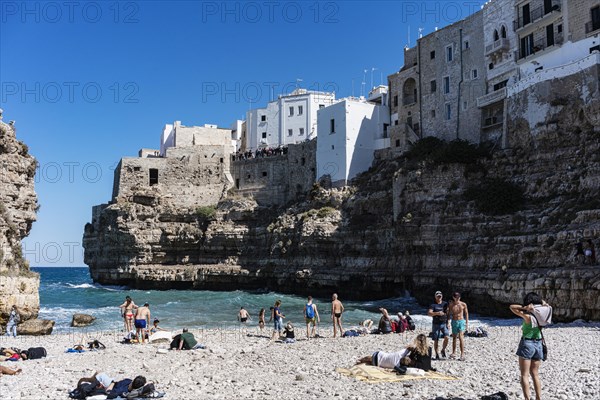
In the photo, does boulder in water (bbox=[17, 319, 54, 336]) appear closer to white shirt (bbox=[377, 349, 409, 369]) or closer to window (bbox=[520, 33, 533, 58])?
white shirt (bbox=[377, 349, 409, 369])

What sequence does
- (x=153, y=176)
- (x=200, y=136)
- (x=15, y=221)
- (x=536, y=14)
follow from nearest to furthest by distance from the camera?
1. (x=15, y=221)
2. (x=536, y=14)
3. (x=153, y=176)
4. (x=200, y=136)

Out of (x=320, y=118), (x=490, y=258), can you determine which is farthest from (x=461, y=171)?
(x=320, y=118)

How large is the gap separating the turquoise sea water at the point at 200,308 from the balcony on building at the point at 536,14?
743 inches

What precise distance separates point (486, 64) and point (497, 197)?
13.0m

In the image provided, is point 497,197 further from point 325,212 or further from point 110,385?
point 110,385

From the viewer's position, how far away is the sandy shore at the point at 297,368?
11.2 metres

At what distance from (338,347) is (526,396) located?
353 inches

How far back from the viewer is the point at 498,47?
40.2 m

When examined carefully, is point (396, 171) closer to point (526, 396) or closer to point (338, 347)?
point (338, 347)

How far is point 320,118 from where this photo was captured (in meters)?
52.6

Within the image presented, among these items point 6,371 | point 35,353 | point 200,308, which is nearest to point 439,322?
point 6,371

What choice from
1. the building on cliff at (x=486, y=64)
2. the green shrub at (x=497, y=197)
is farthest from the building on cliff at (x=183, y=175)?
the green shrub at (x=497, y=197)

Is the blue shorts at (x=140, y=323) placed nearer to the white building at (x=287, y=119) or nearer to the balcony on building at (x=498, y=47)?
the balcony on building at (x=498, y=47)

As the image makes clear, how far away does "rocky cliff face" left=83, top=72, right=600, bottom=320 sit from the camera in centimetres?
2723
